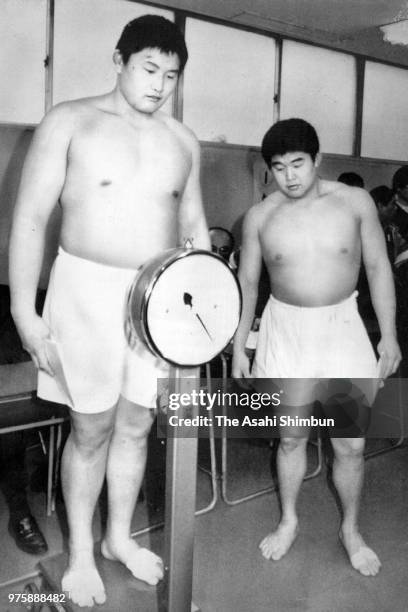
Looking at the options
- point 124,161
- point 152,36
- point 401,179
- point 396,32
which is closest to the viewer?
point 152,36

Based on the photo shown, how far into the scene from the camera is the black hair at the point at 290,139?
6.82 feet

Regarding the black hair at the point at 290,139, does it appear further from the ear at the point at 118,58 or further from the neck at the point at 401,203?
the neck at the point at 401,203

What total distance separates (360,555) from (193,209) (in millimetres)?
1456

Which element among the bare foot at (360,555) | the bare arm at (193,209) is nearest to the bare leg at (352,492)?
the bare foot at (360,555)

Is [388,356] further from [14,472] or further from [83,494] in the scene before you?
[14,472]

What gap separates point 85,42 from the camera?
148 inches

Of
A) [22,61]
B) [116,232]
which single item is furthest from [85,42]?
[116,232]

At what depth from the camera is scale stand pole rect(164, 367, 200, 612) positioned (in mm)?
1453

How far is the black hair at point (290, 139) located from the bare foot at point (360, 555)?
4.82 feet

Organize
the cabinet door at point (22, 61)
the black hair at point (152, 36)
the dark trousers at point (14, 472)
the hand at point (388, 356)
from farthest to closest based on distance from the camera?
1. the cabinet door at point (22, 61)
2. the dark trousers at point (14, 472)
3. the hand at point (388, 356)
4. the black hair at point (152, 36)

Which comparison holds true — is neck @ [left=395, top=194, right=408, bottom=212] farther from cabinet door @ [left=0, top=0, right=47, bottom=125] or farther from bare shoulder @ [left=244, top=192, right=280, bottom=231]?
cabinet door @ [left=0, top=0, right=47, bottom=125]

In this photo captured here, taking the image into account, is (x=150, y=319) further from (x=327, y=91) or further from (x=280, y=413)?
(x=327, y=91)

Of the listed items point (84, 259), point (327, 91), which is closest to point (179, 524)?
point (84, 259)

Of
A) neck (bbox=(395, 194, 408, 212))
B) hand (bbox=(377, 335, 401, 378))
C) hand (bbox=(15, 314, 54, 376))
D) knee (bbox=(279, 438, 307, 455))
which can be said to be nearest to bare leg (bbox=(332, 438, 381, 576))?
knee (bbox=(279, 438, 307, 455))
